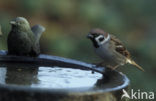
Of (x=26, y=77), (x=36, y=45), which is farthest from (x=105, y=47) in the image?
(x=26, y=77)

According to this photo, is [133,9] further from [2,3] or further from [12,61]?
[12,61]

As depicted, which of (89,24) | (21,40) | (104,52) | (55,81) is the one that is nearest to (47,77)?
(55,81)

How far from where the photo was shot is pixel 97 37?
188 inches

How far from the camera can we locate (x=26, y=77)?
152 inches

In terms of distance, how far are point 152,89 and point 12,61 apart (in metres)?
3.27

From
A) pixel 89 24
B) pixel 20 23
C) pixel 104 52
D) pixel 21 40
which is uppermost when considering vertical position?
pixel 20 23

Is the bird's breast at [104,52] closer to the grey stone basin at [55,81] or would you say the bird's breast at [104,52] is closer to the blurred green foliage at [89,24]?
the grey stone basin at [55,81]

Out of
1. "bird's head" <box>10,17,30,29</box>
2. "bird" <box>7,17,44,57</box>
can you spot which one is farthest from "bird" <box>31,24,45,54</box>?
"bird's head" <box>10,17,30,29</box>

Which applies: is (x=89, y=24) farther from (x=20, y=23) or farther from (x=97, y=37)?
(x=20, y=23)

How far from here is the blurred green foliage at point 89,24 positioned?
7723mm

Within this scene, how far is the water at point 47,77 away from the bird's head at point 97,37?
579 millimetres

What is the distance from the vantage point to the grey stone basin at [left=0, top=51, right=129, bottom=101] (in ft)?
9.96

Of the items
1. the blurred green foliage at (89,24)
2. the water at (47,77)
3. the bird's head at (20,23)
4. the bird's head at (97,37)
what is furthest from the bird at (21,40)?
the blurred green foliage at (89,24)

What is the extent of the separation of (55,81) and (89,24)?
476cm
